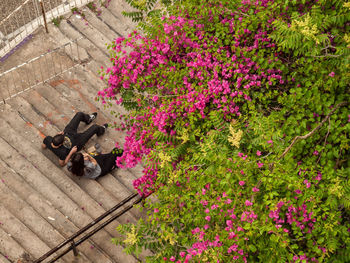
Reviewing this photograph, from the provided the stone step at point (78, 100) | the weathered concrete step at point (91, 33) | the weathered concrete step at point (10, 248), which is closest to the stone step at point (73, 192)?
the stone step at point (78, 100)

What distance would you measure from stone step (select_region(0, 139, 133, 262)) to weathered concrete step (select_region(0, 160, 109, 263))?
0.33 ft

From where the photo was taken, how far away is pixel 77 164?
10305mm

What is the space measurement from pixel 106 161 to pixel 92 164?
38 centimetres

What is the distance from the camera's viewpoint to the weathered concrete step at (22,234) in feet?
31.6

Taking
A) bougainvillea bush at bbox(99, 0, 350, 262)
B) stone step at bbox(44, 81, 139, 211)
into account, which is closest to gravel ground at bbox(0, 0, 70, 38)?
stone step at bbox(44, 81, 139, 211)

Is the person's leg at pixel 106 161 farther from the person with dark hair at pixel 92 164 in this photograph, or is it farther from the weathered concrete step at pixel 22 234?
the weathered concrete step at pixel 22 234

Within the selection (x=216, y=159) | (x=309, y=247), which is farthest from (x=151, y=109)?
(x=309, y=247)

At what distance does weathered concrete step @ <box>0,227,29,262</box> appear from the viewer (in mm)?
9452

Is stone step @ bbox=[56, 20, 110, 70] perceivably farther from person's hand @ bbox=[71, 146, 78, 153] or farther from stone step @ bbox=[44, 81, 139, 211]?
person's hand @ bbox=[71, 146, 78, 153]

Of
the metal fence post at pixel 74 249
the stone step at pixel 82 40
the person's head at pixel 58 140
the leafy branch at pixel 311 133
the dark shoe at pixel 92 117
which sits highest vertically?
the leafy branch at pixel 311 133

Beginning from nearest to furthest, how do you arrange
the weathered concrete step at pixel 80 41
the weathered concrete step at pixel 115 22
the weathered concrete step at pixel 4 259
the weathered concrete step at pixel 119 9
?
the weathered concrete step at pixel 4 259
the weathered concrete step at pixel 80 41
the weathered concrete step at pixel 115 22
the weathered concrete step at pixel 119 9

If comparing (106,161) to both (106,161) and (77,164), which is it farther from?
(77,164)

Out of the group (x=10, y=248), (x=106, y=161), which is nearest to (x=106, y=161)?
(x=106, y=161)

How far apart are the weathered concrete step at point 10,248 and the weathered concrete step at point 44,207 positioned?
75 cm
